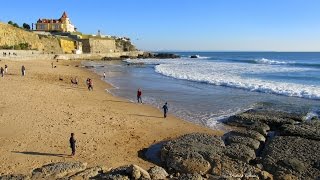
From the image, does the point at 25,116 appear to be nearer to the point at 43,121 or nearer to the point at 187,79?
the point at 43,121

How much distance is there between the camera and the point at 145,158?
1220 centimetres

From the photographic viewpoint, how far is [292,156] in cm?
1147

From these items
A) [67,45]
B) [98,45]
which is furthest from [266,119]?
[98,45]

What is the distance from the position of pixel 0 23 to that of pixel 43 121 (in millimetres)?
48379

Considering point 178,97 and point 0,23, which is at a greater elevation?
point 0,23

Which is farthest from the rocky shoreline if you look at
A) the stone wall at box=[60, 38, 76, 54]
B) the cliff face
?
the stone wall at box=[60, 38, 76, 54]

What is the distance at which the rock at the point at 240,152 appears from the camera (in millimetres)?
11258

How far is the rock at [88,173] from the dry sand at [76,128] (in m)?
0.99

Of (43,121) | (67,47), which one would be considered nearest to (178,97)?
(43,121)

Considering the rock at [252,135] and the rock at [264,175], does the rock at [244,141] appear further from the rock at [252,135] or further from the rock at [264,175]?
the rock at [264,175]

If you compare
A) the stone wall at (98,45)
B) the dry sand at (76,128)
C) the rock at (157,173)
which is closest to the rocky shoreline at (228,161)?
the rock at (157,173)

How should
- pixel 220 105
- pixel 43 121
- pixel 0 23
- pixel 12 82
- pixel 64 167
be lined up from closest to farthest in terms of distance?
pixel 64 167 → pixel 43 121 → pixel 220 105 → pixel 12 82 → pixel 0 23

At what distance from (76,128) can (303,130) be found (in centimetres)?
917

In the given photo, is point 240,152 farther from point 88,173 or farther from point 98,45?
point 98,45
